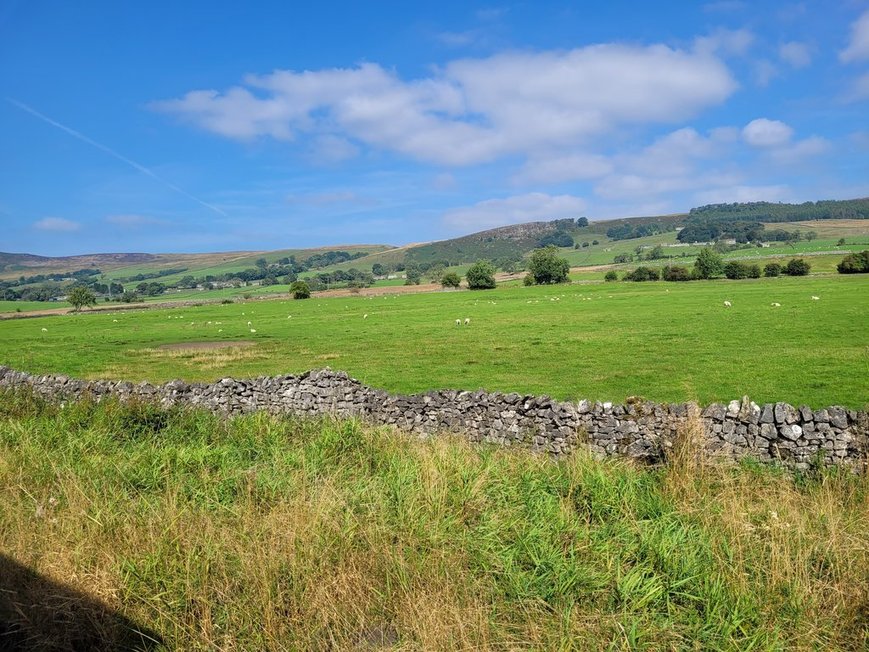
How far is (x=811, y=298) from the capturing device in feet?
144

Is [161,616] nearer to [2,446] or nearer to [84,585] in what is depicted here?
[84,585]

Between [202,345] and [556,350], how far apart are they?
74.2 feet

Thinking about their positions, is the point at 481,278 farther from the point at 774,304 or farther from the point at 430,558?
the point at 430,558

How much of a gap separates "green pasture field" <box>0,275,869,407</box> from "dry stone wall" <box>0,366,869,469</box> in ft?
17.4

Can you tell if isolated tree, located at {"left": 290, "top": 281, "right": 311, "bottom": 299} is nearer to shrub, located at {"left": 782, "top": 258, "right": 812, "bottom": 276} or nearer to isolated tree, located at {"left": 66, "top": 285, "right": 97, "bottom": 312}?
isolated tree, located at {"left": 66, "top": 285, "right": 97, "bottom": 312}

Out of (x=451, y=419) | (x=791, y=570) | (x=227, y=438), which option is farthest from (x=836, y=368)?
(x=227, y=438)

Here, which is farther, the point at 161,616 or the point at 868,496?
the point at 868,496

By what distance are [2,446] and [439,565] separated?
7.64m

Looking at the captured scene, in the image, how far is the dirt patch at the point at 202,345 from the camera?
34.4 metres

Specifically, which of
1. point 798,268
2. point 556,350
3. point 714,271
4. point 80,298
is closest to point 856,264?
point 798,268

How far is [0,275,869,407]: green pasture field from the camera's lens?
1841cm

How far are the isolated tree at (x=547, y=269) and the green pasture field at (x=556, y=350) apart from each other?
5161 cm

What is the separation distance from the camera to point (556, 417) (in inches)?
432

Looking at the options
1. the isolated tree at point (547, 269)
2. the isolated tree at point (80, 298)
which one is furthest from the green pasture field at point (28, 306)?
the isolated tree at point (547, 269)
